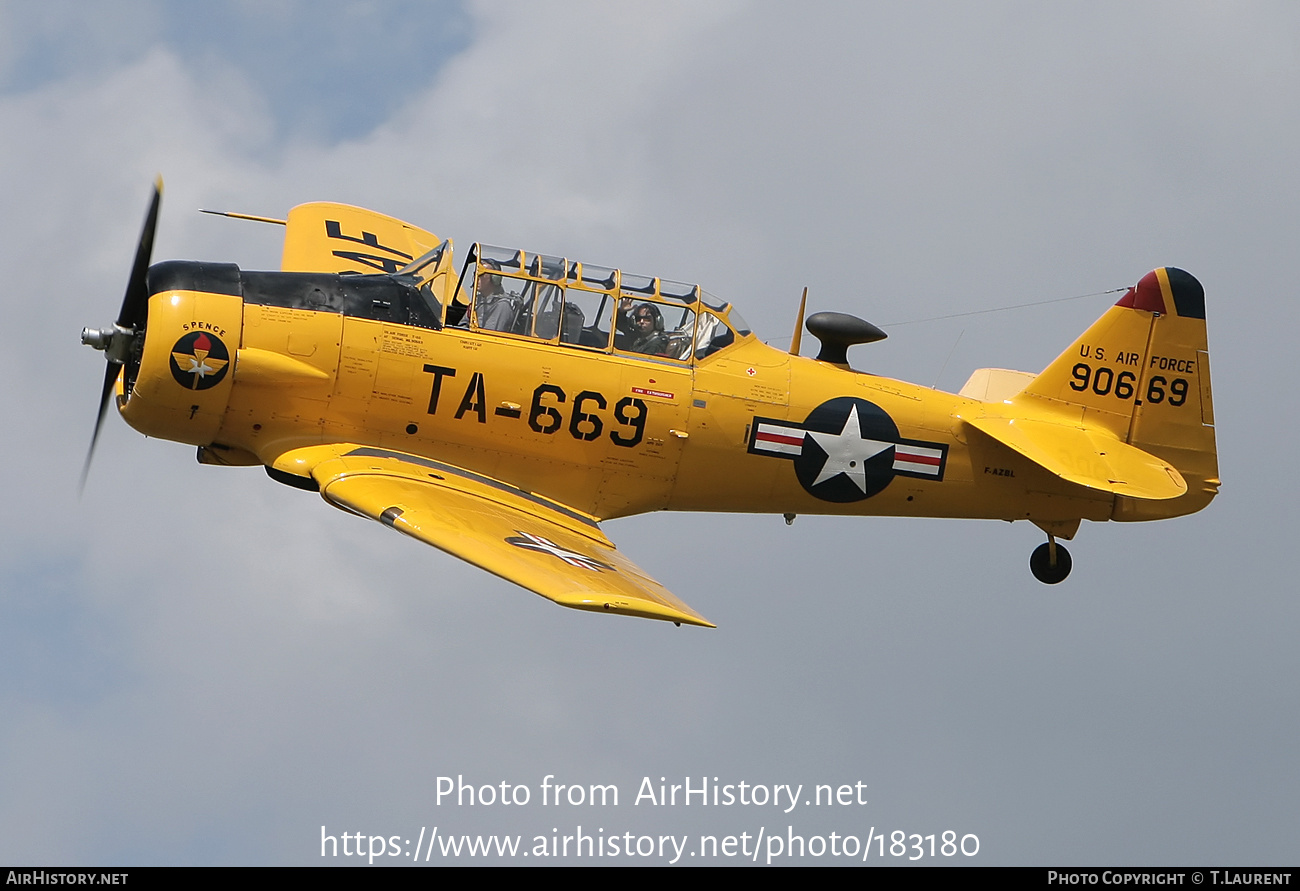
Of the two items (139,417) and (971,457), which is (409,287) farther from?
(971,457)

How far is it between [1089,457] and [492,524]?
5.96m

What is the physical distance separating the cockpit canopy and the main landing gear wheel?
162 inches

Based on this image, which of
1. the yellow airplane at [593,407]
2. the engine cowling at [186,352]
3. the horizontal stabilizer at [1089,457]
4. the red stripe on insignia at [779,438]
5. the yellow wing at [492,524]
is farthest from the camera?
the horizontal stabilizer at [1089,457]

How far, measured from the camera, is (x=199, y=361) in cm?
1477

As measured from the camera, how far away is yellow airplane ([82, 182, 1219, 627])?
48.8 ft

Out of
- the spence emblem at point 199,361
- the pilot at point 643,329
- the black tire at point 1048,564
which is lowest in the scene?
the black tire at point 1048,564

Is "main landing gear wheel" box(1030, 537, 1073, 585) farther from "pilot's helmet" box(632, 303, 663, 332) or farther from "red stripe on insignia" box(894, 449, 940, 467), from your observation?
"pilot's helmet" box(632, 303, 663, 332)

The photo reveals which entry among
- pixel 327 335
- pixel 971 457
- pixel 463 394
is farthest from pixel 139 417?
pixel 971 457

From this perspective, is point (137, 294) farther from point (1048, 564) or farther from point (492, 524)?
point (1048, 564)

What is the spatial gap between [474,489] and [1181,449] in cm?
704

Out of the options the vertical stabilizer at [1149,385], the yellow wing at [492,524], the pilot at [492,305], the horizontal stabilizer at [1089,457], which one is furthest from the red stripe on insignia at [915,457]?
the pilot at [492,305]

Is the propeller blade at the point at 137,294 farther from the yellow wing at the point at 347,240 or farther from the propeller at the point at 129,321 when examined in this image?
the yellow wing at the point at 347,240

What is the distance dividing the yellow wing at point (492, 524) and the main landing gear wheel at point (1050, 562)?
15.9 ft

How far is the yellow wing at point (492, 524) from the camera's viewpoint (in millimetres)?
12820
